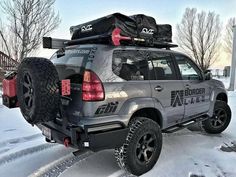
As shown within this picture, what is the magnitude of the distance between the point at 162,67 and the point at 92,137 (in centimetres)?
167

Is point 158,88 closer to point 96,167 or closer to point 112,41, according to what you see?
point 112,41

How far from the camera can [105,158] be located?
14.1 feet

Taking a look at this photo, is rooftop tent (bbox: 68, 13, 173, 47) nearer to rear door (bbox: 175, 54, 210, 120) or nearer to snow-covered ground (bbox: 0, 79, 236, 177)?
rear door (bbox: 175, 54, 210, 120)

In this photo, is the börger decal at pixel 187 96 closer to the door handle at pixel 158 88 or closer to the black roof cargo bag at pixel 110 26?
the door handle at pixel 158 88

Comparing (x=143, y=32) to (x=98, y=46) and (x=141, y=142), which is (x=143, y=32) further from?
(x=141, y=142)

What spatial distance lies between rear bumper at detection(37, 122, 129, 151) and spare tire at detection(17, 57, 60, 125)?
0.27 meters

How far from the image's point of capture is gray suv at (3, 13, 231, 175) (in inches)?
126

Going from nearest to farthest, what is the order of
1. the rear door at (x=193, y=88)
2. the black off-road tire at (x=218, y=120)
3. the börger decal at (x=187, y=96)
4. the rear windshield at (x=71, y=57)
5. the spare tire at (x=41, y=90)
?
the spare tire at (x=41, y=90) < the rear windshield at (x=71, y=57) < the börger decal at (x=187, y=96) < the rear door at (x=193, y=88) < the black off-road tire at (x=218, y=120)

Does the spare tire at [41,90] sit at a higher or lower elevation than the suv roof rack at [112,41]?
lower

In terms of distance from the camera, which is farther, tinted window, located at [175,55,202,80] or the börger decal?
tinted window, located at [175,55,202,80]

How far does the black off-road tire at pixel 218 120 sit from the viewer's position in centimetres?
554

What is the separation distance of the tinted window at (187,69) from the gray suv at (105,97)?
0.72 ft

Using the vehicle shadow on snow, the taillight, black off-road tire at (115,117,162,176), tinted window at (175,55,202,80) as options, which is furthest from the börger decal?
the taillight

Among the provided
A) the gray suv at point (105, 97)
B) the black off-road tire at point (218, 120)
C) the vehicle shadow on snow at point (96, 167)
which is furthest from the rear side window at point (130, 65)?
the black off-road tire at point (218, 120)
